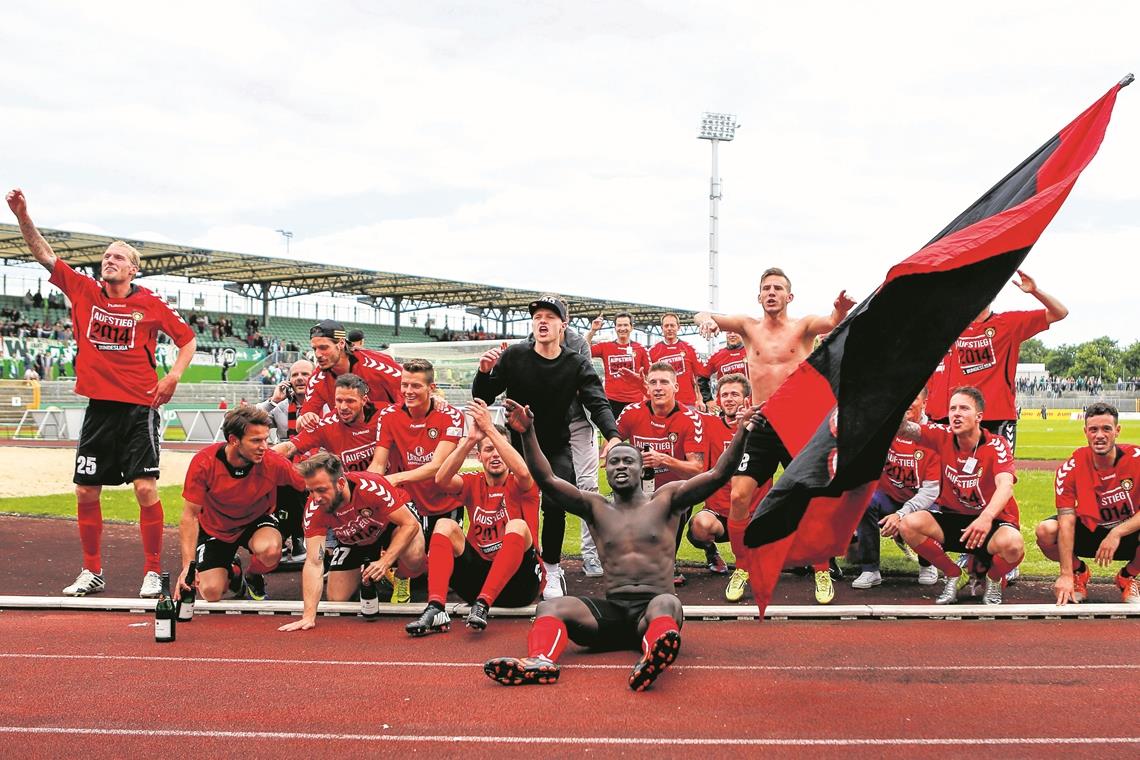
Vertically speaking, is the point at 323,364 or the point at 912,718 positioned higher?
the point at 323,364

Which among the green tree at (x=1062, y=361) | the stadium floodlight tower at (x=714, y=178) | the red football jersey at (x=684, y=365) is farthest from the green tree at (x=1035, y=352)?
the red football jersey at (x=684, y=365)

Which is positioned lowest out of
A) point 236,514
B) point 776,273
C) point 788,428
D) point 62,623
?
point 62,623

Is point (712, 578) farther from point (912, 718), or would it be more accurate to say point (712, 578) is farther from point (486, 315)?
point (486, 315)

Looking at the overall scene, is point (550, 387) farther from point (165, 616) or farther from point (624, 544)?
point (165, 616)

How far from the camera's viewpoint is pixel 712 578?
8508 mm

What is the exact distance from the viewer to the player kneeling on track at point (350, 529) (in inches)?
261

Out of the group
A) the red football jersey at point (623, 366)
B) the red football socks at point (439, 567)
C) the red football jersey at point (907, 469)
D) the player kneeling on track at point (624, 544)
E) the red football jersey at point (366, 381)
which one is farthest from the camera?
the red football jersey at point (623, 366)

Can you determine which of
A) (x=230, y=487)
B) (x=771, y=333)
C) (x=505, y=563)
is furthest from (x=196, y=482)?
(x=771, y=333)

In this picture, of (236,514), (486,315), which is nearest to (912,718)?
(236,514)

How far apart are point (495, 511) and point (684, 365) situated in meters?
5.45

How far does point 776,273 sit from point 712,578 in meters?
2.70

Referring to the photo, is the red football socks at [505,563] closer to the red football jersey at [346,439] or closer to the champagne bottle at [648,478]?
the champagne bottle at [648,478]

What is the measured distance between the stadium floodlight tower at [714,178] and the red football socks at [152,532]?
1224 inches

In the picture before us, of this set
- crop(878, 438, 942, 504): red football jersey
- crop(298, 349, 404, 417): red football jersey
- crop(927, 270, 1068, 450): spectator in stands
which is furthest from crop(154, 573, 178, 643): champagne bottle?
crop(927, 270, 1068, 450): spectator in stands
